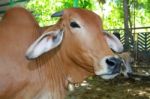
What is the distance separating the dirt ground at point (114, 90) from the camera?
7211mm

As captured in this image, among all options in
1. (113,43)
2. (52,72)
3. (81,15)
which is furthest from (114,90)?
(81,15)

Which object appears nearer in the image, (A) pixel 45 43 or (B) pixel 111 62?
(B) pixel 111 62

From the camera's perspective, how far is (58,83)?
303 cm

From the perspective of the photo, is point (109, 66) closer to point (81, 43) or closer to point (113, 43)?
point (81, 43)

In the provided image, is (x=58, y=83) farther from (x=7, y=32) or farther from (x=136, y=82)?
(x=136, y=82)

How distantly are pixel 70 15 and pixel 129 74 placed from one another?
623 cm

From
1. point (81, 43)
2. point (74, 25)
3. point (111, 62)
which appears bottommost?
point (111, 62)

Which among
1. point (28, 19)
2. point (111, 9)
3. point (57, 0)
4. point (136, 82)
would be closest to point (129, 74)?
point (136, 82)

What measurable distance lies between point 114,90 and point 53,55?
16.4 feet

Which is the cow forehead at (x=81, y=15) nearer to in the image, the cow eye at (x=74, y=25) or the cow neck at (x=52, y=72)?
the cow eye at (x=74, y=25)

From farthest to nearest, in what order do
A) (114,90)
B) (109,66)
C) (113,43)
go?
1. (114,90)
2. (113,43)
3. (109,66)

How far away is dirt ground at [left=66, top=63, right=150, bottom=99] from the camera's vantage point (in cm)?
721

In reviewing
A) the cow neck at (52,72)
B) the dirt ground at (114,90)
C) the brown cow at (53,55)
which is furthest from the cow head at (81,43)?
the dirt ground at (114,90)

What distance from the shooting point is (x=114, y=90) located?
7.84m
